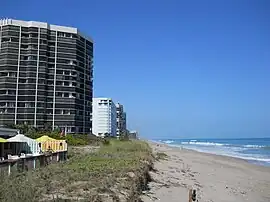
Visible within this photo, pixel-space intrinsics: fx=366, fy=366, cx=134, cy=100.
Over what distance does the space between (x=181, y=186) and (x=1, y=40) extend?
255 feet

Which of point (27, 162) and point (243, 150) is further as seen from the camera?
point (243, 150)

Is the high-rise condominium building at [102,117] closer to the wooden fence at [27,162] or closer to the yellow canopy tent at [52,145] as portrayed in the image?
the yellow canopy tent at [52,145]

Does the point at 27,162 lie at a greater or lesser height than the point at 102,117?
lesser

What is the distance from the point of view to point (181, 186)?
18875 millimetres

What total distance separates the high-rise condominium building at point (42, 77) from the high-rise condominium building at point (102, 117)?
4524cm

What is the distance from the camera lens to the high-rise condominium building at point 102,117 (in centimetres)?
13900

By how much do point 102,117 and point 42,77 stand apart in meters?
56.2

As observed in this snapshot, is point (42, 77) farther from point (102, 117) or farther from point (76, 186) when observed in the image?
point (76, 186)

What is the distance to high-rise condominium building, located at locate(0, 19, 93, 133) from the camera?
81.6 meters

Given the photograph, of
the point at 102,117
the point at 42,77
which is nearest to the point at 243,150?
the point at 42,77

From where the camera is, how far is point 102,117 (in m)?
140

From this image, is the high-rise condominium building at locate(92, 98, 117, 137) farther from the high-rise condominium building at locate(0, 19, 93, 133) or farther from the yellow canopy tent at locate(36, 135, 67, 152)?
the yellow canopy tent at locate(36, 135, 67, 152)

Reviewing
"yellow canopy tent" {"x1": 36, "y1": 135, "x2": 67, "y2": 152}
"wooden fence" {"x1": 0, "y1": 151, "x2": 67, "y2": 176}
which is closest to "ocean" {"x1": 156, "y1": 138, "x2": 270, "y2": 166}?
"yellow canopy tent" {"x1": 36, "y1": 135, "x2": 67, "y2": 152}

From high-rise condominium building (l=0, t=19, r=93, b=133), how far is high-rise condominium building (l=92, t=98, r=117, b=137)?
4524 centimetres
